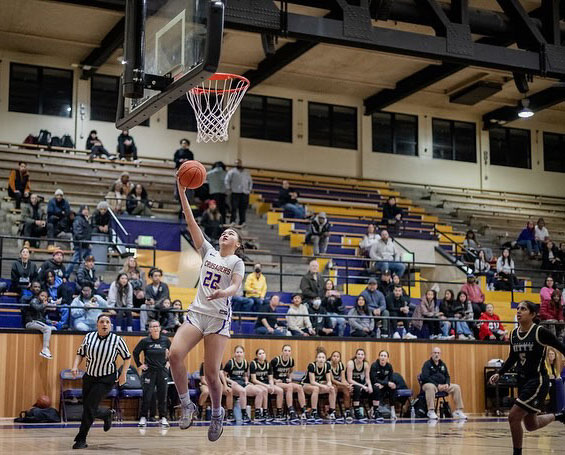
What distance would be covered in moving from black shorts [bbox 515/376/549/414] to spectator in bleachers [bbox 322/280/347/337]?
878 centimetres

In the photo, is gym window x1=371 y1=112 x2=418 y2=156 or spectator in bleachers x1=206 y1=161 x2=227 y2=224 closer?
spectator in bleachers x1=206 y1=161 x2=227 y2=224

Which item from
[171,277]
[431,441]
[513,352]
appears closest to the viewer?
[513,352]

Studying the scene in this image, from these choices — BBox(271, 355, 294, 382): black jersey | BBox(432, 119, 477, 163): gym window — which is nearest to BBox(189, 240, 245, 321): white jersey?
BBox(271, 355, 294, 382): black jersey

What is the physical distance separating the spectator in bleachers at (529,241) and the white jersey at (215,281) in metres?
18.4

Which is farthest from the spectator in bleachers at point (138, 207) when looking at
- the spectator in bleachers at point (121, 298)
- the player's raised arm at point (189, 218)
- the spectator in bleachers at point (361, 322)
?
the player's raised arm at point (189, 218)

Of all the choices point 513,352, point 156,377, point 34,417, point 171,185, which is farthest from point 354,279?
point 513,352

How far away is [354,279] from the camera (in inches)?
818

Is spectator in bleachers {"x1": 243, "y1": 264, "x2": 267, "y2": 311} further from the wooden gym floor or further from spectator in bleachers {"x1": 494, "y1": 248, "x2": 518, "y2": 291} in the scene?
spectator in bleachers {"x1": 494, "y1": 248, "x2": 518, "y2": 291}

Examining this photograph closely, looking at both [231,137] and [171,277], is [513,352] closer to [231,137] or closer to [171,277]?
[171,277]

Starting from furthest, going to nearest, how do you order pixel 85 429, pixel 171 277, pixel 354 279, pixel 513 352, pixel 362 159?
pixel 362 159 → pixel 354 279 → pixel 171 277 → pixel 85 429 → pixel 513 352

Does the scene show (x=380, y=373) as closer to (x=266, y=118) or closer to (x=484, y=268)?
(x=484, y=268)

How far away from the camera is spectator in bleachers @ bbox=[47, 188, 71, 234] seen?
17.7 metres

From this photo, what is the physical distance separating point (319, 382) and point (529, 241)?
1129 centimetres

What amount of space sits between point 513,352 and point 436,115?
2158 cm
